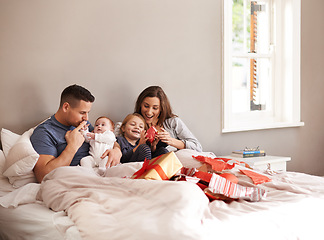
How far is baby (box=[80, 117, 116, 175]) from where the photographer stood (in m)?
2.35

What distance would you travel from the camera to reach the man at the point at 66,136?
2225 millimetres

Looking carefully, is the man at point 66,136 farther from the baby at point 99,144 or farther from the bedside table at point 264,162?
the bedside table at point 264,162

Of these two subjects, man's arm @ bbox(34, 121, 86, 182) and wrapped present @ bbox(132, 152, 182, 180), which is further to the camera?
man's arm @ bbox(34, 121, 86, 182)

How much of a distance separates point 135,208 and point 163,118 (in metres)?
1.59

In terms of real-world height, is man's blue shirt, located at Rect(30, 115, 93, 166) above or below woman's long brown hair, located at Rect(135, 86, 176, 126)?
below

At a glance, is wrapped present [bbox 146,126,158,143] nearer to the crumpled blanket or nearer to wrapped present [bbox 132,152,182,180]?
wrapped present [bbox 132,152,182,180]

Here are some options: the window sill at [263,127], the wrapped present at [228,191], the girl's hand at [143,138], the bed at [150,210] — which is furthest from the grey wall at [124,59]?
the wrapped present at [228,191]

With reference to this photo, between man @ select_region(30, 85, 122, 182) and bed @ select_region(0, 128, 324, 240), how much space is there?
30 centimetres

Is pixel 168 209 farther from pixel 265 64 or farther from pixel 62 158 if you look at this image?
pixel 265 64

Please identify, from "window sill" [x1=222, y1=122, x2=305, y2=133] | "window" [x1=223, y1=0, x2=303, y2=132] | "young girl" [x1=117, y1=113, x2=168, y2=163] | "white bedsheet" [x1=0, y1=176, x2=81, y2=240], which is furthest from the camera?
"window" [x1=223, y1=0, x2=303, y2=132]

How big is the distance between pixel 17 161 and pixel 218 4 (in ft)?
7.31

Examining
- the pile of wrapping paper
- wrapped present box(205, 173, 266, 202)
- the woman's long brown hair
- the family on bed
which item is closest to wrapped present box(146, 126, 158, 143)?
the family on bed

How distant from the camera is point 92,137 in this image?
8.09 ft

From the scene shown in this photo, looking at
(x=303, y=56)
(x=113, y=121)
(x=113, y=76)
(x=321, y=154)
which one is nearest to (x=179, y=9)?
(x=113, y=76)
